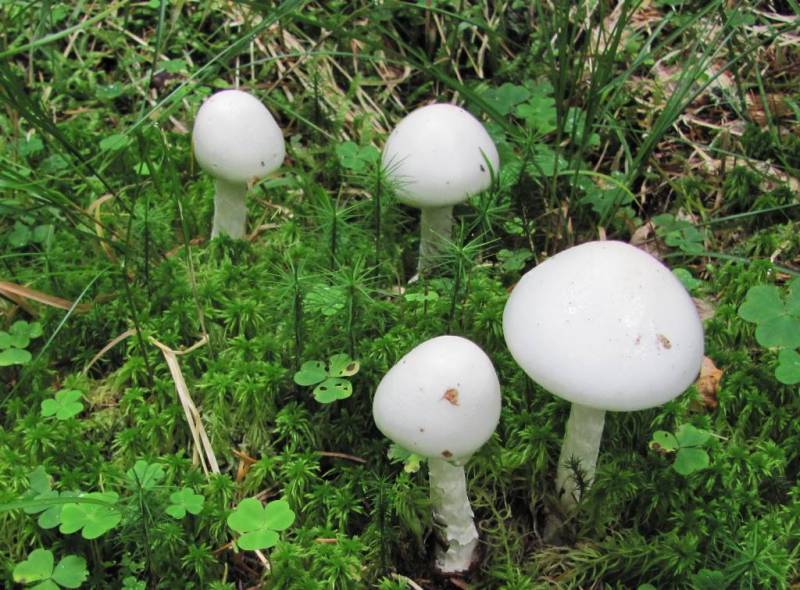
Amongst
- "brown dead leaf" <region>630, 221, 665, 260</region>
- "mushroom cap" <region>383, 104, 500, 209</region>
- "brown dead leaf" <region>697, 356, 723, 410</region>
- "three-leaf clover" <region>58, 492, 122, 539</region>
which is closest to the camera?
"three-leaf clover" <region>58, 492, 122, 539</region>

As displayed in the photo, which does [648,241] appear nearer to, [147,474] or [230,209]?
[230,209]

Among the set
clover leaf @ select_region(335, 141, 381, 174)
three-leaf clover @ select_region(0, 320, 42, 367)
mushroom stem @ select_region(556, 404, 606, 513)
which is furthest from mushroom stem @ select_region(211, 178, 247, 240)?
mushroom stem @ select_region(556, 404, 606, 513)

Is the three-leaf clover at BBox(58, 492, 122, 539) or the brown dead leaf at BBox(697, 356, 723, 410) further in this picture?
the brown dead leaf at BBox(697, 356, 723, 410)

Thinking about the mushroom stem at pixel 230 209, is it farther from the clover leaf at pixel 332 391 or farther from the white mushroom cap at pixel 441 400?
the white mushroom cap at pixel 441 400

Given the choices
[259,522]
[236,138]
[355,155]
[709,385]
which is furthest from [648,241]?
[259,522]

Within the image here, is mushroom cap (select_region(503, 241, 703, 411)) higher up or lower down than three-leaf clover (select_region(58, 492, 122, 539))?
higher up

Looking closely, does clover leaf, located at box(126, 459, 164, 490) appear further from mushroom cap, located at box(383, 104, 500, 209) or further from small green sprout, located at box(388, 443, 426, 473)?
mushroom cap, located at box(383, 104, 500, 209)

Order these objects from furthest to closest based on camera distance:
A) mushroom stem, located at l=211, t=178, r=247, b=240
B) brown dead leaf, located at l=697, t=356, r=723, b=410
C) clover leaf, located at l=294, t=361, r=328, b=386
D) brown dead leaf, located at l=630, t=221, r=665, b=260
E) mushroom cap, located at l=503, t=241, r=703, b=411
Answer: brown dead leaf, located at l=630, t=221, r=665, b=260
mushroom stem, located at l=211, t=178, r=247, b=240
brown dead leaf, located at l=697, t=356, r=723, b=410
clover leaf, located at l=294, t=361, r=328, b=386
mushroom cap, located at l=503, t=241, r=703, b=411
